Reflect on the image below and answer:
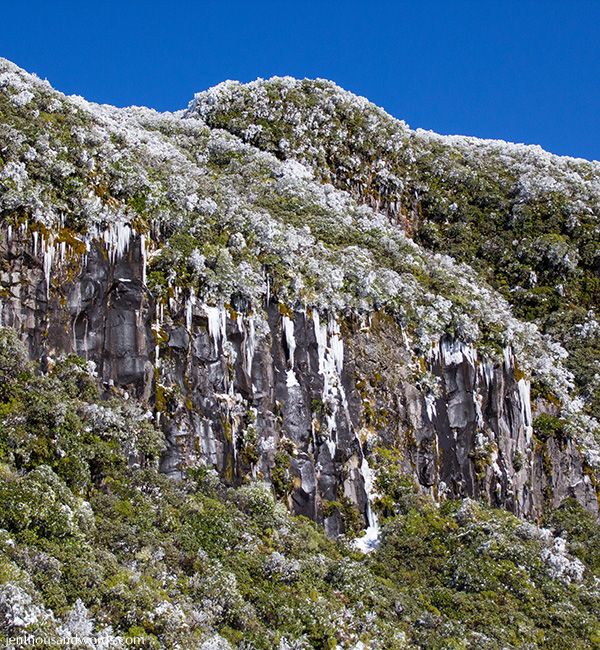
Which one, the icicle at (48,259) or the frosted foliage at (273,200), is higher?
the frosted foliage at (273,200)

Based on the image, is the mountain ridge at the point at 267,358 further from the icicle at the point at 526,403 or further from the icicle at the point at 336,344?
the icicle at the point at 336,344

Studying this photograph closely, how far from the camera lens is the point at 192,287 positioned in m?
36.3

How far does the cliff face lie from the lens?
3334 centimetres

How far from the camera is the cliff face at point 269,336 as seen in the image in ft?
109

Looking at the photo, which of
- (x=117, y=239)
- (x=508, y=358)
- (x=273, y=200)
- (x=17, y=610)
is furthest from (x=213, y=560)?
(x=273, y=200)

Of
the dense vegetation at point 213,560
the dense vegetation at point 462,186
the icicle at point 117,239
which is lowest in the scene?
the dense vegetation at point 213,560

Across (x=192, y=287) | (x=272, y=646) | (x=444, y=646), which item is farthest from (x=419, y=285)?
(x=272, y=646)

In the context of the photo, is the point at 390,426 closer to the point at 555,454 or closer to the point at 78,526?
the point at 555,454

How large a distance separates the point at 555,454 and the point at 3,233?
1304 inches

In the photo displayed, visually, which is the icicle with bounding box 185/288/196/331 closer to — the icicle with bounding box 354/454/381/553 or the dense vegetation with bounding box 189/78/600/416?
the icicle with bounding box 354/454/381/553

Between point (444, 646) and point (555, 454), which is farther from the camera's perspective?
point (555, 454)

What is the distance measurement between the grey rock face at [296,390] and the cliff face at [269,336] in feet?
0.29

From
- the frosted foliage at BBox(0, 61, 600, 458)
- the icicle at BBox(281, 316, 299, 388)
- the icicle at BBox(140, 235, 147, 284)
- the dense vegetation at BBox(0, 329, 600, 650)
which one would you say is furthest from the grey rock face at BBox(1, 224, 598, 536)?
the dense vegetation at BBox(0, 329, 600, 650)

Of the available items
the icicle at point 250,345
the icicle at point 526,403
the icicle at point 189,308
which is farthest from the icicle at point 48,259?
the icicle at point 526,403
